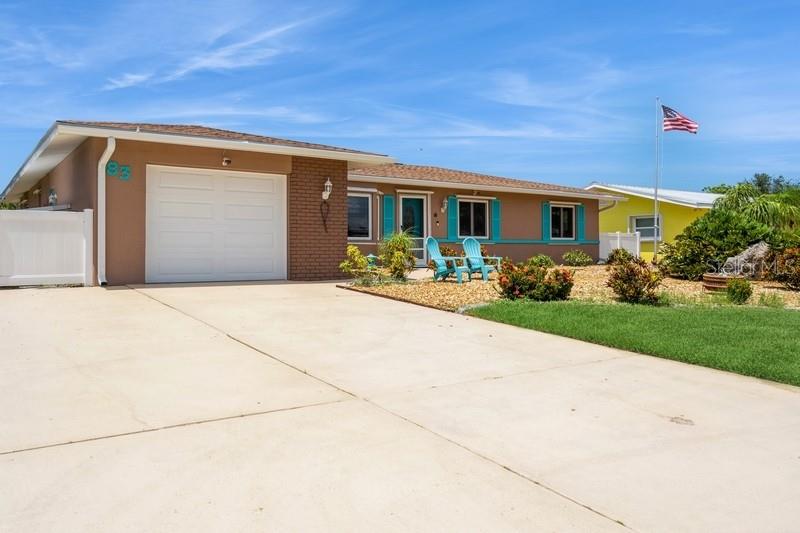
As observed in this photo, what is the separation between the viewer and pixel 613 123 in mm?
25109

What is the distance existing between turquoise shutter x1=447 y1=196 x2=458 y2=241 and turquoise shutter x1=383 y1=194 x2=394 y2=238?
2.17 metres

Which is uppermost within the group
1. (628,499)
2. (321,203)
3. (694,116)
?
(694,116)

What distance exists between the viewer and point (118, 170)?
10758 millimetres

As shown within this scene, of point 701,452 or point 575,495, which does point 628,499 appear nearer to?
point 575,495

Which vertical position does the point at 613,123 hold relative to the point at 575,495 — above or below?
above

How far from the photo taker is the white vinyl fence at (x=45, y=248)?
1026cm

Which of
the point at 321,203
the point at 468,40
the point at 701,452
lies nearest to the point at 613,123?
the point at 468,40

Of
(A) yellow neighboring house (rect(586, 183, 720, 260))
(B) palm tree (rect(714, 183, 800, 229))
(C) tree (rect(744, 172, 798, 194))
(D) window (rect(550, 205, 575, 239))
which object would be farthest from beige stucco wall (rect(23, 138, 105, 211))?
(C) tree (rect(744, 172, 798, 194))

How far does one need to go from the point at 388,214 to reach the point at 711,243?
28.8 feet

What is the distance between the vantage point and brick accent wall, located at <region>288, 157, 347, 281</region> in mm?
12825

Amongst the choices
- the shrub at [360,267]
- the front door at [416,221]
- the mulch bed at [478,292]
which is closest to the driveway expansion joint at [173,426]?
the mulch bed at [478,292]

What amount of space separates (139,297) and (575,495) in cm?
807

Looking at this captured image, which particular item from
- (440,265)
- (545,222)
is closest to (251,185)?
(440,265)

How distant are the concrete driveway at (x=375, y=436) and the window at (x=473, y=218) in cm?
1346
